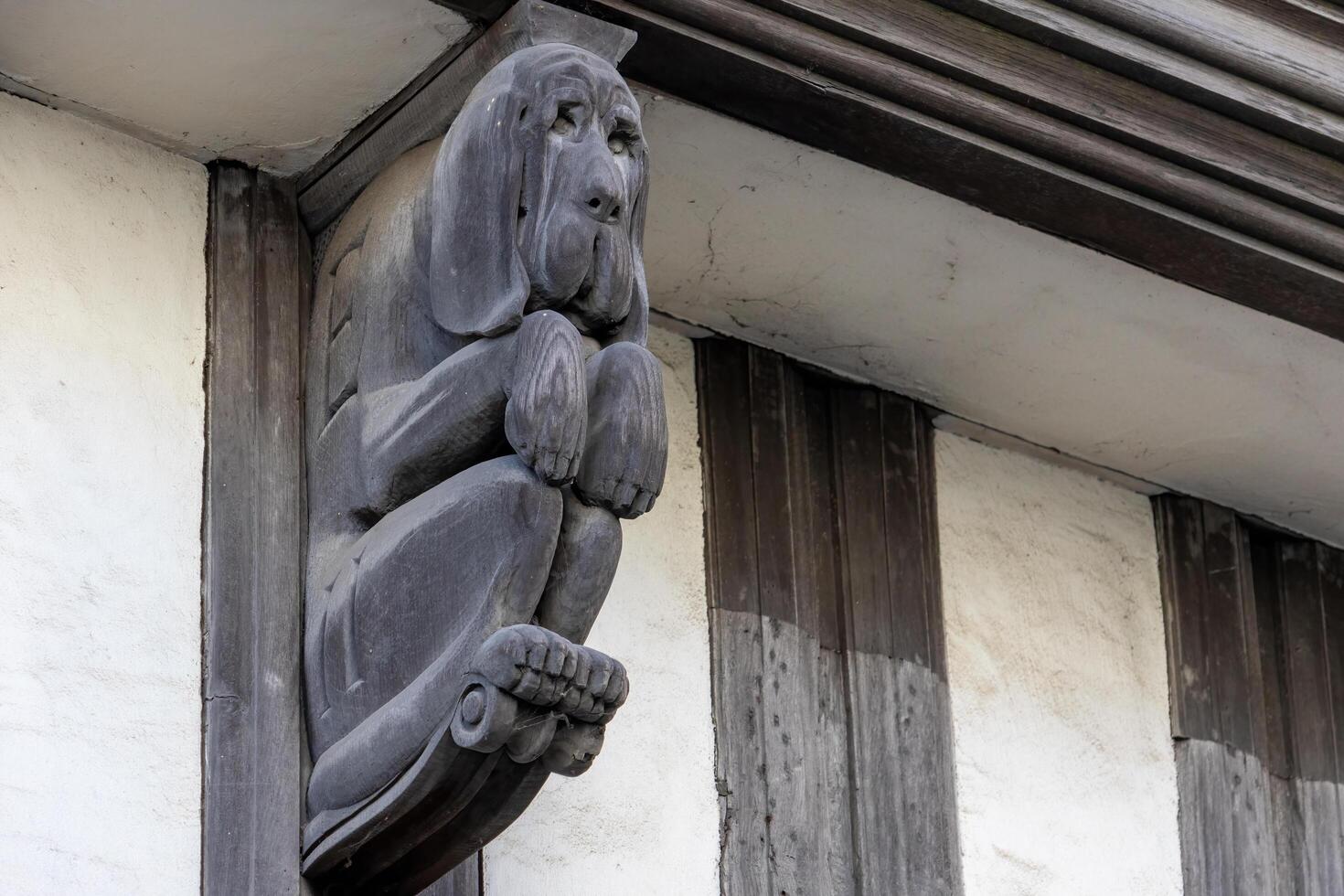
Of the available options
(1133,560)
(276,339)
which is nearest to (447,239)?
(276,339)

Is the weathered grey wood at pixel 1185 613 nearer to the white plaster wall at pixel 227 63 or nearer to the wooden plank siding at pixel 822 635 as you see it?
the wooden plank siding at pixel 822 635

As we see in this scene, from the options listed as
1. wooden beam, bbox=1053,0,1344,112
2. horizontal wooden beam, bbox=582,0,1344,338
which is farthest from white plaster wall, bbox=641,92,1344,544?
wooden beam, bbox=1053,0,1344,112

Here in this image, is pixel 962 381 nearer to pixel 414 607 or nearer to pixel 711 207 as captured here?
pixel 711 207

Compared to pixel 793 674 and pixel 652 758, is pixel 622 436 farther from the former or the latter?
pixel 793 674

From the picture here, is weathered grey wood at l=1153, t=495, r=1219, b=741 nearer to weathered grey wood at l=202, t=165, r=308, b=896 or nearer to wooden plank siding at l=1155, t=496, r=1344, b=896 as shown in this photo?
wooden plank siding at l=1155, t=496, r=1344, b=896

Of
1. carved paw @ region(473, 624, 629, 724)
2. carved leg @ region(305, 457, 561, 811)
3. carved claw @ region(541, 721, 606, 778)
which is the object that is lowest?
carved claw @ region(541, 721, 606, 778)

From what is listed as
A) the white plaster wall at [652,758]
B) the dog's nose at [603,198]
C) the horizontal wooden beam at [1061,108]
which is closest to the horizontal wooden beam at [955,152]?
the horizontal wooden beam at [1061,108]

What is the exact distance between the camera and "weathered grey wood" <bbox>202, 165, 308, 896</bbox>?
9.83ft

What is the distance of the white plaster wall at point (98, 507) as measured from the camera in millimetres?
2922

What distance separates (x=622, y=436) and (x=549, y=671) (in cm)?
30

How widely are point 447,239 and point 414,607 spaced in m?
0.43

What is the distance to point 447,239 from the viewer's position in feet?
9.80

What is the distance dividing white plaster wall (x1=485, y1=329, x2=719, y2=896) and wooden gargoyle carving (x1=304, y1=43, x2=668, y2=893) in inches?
13.6

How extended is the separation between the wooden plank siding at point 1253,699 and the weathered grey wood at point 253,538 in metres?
1.54
